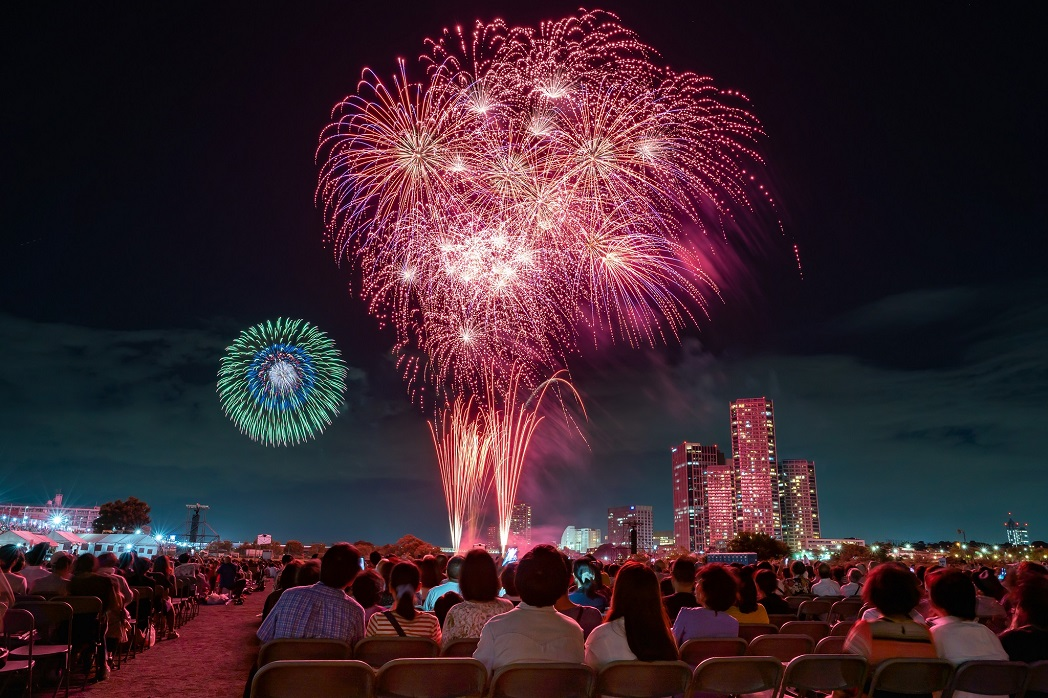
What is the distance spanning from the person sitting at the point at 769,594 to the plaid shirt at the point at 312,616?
18.4 feet

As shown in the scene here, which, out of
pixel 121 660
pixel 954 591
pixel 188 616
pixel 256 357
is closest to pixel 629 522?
pixel 256 357

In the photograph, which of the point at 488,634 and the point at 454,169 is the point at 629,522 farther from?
the point at 488,634

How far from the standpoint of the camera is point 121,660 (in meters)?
10.4

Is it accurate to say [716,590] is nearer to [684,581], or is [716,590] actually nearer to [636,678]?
[684,581]

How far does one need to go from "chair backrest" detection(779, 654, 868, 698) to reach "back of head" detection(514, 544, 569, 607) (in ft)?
4.98

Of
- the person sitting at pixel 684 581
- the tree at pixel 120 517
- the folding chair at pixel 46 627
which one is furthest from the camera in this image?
the tree at pixel 120 517

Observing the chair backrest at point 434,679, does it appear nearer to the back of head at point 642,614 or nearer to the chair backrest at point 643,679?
the chair backrest at point 643,679

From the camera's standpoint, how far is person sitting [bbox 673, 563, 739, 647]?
18.0 ft

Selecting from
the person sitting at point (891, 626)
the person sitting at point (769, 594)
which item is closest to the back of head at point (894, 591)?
the person sitting at point (891, 626)

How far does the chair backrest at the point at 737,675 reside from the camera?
4.16 meters

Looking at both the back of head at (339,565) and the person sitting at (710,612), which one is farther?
the back of head at (339,565)

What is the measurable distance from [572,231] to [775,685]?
16.0 meters

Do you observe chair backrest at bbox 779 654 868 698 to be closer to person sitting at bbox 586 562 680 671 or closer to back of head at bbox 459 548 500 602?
person sitting at bbox 586 562 680 671

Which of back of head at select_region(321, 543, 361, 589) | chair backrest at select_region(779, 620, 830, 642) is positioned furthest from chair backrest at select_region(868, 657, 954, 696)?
back of head at select_region(321, 543, 361, 589)
